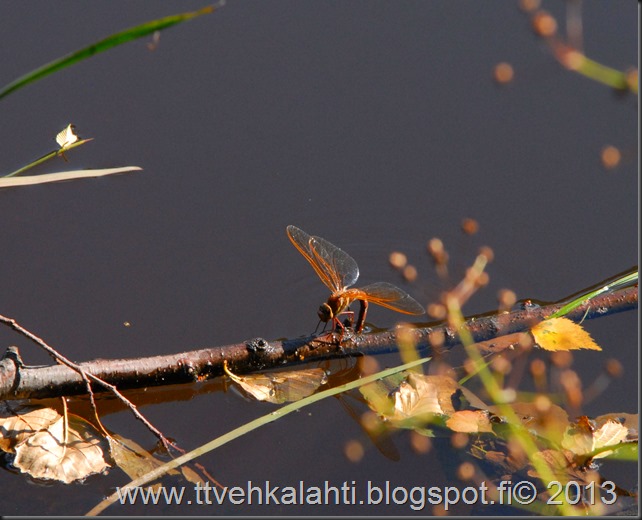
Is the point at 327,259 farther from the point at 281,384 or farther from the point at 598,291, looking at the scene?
the point at 598,291

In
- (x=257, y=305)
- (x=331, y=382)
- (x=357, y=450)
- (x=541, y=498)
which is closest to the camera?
(x=541, y=498)

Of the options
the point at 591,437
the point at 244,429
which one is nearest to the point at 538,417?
the point at 591,437

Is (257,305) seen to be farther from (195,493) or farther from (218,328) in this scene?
(195,493)

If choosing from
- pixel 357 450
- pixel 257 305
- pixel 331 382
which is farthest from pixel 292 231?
pixel 357 450

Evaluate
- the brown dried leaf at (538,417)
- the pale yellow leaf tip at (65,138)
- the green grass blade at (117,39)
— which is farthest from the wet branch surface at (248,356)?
the pale yellow leaf tip at (65,138)

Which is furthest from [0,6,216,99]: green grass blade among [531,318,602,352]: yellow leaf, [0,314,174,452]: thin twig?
[531,318,602,352]: yellow leaf

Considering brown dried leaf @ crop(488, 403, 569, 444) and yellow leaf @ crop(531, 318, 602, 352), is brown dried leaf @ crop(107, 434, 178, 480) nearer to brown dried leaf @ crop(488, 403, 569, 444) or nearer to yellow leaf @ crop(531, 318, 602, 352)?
brown dried leaf @ crop(488, 403, 569, 444)

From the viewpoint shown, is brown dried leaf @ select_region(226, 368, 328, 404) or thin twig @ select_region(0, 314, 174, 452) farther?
brown dried leaf @ select_region(226, 368, 328, 404)
